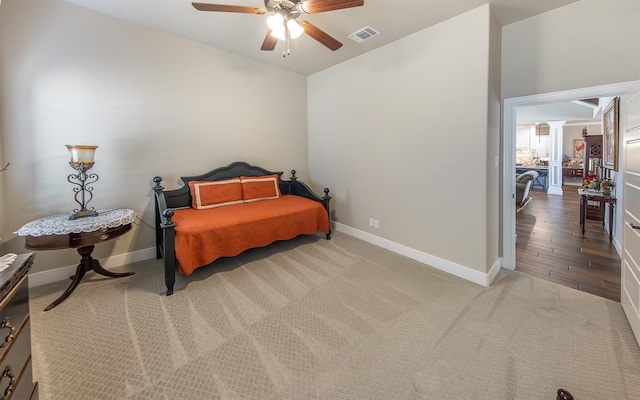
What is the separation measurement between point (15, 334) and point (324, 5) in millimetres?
2481

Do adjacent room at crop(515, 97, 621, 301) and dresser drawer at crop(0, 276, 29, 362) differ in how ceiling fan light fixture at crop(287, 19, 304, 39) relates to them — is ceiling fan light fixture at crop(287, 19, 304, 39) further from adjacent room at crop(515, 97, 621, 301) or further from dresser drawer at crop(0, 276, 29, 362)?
adjacent room at crop(515, 97, 621, 301)

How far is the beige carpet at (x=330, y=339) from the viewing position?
1462 mm

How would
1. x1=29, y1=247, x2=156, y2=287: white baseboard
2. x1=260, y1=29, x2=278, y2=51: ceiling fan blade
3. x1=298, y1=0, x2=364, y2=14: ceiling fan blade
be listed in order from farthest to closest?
x1=29, y1=247, x2=156, y2=287: white baseboard → x1=260, y1=29, x2=278, y2=51: ceiling fan blade → x1=298, y1=0, x2=364, y2=14: ceiling fan blade

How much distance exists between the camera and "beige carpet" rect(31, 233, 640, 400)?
57.6 inches

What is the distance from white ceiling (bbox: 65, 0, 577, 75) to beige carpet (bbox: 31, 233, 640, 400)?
8.72 ft

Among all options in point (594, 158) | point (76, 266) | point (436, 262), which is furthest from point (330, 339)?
point (594, 158)

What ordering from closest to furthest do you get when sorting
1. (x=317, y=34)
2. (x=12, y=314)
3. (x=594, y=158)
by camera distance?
(x=12, y=314), (x=317, y=34), (x=594, y=158)

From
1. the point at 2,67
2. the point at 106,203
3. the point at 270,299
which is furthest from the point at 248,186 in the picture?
the point at 2,67

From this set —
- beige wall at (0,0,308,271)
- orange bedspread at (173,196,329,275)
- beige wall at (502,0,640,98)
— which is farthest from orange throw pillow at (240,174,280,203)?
beige wall at (502,0,640,98)

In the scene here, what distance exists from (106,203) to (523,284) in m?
4.55

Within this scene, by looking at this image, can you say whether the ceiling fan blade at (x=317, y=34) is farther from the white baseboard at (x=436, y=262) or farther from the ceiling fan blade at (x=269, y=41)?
the white baseboard at (x=436, y=262)

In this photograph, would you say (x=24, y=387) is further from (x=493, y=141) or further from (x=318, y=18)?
(x=493, y=141)

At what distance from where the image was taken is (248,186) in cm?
376

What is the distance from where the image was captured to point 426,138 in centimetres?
291
